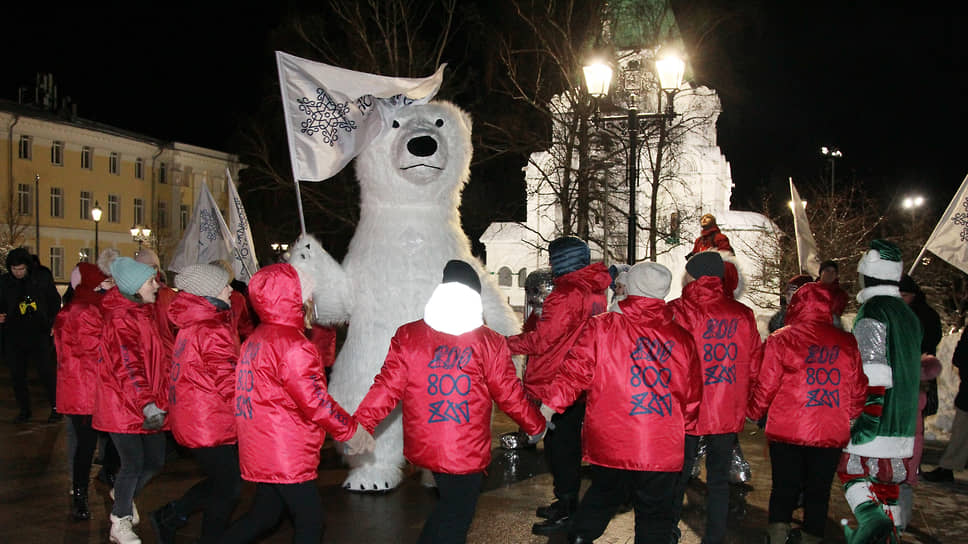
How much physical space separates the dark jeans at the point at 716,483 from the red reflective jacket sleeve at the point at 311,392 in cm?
211

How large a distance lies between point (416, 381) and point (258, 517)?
103 centimetres

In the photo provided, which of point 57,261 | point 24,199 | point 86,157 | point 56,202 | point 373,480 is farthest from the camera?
point 86,157

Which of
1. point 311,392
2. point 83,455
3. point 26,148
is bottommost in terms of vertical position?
point 83,455

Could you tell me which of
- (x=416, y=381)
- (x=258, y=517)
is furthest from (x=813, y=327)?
(x=258, y=517)

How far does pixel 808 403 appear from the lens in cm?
446

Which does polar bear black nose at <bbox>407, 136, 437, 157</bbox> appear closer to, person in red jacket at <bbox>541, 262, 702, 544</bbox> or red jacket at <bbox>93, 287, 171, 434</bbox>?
red jacket at <bbox>93, 287, 171, 434</bbox>

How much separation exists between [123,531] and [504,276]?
3621 cm

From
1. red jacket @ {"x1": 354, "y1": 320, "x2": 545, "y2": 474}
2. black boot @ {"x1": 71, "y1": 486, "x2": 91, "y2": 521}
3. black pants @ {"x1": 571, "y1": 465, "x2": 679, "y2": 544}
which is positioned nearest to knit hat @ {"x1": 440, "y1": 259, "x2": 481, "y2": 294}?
red jacket @ {"x1": 354, "y1": 320, "x2": 545, "y2": 474}

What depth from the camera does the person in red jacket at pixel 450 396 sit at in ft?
12.6

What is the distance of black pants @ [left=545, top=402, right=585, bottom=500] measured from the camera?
18.0 feet

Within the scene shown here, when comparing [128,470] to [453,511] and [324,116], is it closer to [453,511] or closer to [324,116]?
[453,511]

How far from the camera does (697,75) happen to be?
16.8 metres

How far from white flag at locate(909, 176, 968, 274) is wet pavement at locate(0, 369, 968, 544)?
1.97 meters

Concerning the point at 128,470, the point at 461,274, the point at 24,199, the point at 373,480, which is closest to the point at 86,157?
the point at 24,199
